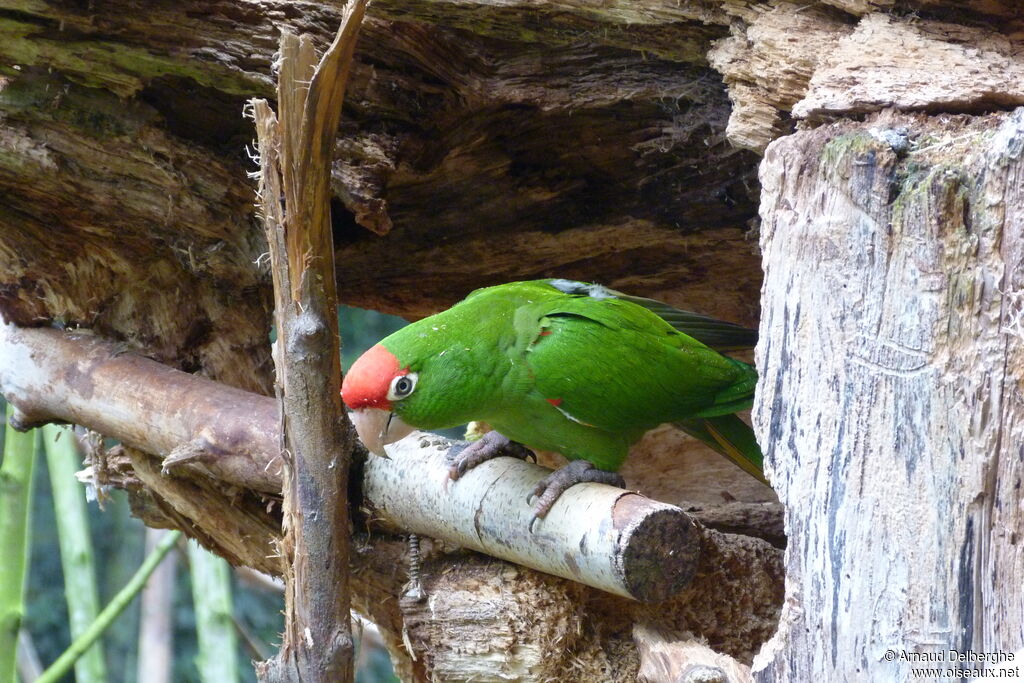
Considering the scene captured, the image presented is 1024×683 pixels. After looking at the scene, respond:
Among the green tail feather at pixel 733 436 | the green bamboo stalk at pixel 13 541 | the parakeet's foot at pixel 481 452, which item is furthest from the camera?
the green bamboo stalk at pixel 13 541

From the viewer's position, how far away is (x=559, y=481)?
260 centimetres

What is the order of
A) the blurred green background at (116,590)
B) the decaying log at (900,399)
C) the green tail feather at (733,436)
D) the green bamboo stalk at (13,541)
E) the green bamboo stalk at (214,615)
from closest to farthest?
the decaying log at (900,399), the green tail feather at (733,436), the green bamboo stalk at (13,541), the green bamboo stalk at (214,615), the blurred green background at (116,590)

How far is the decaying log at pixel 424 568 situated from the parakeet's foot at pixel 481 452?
0.18 feet

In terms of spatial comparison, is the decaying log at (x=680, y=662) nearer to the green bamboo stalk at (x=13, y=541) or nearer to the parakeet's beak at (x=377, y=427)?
the parakeet's beak at (x=377, y=427)

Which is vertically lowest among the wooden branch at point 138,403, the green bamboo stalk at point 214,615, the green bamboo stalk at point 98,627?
the green bamboo stalk at point 214,615

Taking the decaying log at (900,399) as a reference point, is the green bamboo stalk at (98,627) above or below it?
below

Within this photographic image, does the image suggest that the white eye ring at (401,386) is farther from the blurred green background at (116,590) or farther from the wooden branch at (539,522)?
the blurred green background at (116,590)

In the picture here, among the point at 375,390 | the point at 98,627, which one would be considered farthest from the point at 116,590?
the point at 375,390

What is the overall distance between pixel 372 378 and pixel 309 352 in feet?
0.65

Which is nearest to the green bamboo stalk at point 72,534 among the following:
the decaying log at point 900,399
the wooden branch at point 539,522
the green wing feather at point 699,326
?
the wooden branch at point 539,522

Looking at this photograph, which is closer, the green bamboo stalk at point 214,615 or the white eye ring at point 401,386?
the white eye ring at point 401,386

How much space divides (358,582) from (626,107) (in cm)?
190

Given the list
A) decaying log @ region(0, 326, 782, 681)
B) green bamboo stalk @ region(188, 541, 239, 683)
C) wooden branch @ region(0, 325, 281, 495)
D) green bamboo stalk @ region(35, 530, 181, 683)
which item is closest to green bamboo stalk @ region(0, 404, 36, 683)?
green bamboo stalk @ region(35, 530, 181, 683)

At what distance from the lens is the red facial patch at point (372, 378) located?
2.50 m
